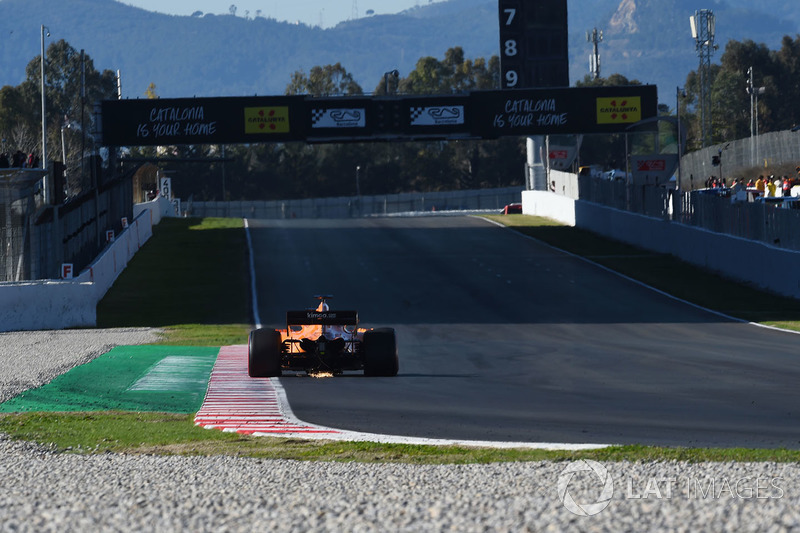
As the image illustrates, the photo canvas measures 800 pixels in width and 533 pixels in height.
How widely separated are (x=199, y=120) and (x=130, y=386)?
35420 millimetres

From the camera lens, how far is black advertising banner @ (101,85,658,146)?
169ft

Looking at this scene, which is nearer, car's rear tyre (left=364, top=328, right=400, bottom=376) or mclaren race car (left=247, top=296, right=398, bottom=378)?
mclaren race car (left=247, top=296, right=398, bottom=378)

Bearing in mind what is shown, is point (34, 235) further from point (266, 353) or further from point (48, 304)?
point (266, 353)

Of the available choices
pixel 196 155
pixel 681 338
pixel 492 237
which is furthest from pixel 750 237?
pixel 196 155

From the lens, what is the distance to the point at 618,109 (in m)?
53.0

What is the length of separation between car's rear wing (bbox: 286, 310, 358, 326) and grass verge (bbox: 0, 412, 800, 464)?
9.86 ft

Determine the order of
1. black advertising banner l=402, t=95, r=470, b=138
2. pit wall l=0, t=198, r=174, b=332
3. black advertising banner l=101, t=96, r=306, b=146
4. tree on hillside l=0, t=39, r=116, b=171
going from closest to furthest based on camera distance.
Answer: pit wall l=0, t=198, r=174, b=332
black advertising banner l=101, t=96, r=306, b=146
black advertising banner l=402, t=95, r=470, b=138
tree on hillside l=0, t=39, r=116, b=171

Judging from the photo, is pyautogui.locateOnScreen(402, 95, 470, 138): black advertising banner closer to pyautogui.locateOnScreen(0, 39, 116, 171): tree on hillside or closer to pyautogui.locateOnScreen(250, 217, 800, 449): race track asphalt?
pyautogui.locateOnScreen(250, 217, 800, 449): race track asphalt

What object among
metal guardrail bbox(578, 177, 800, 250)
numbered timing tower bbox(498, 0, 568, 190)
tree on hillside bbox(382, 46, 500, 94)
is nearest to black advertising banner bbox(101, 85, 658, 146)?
metal guardrail bbox(578, 177, 800, 250)

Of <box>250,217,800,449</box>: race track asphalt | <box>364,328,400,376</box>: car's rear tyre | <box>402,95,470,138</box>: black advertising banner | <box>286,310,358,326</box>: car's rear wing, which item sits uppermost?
<box>402,95,470,138</box>: black advertising banner

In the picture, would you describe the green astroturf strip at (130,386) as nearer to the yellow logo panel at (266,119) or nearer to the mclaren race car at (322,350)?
the mclaren race car at (322,350)

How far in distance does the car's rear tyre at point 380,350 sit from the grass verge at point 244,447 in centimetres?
390

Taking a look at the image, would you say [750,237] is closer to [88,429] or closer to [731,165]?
[88,429]

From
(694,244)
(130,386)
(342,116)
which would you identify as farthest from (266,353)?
(342,116)
